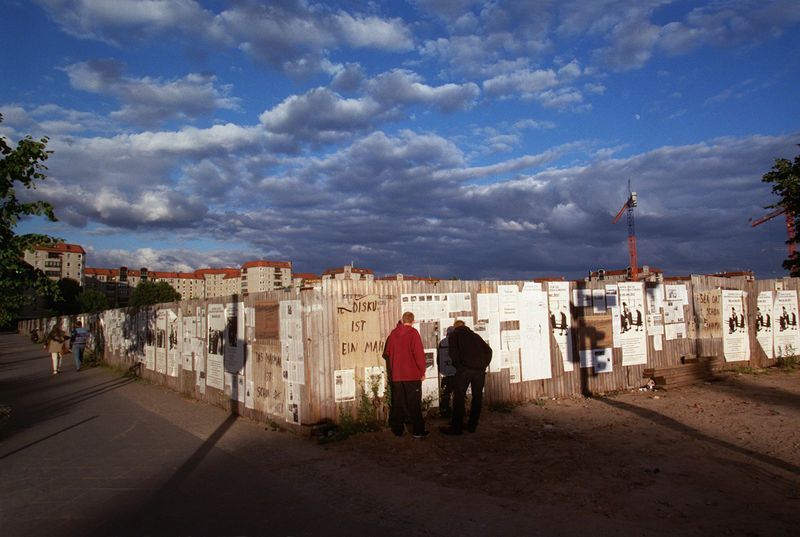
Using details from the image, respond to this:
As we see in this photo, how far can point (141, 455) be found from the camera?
26.0 feet

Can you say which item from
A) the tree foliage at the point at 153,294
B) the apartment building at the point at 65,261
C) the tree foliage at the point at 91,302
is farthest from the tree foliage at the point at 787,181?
the apartment building at the point at 65,261

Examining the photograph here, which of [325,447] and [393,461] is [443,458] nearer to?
[393,461]

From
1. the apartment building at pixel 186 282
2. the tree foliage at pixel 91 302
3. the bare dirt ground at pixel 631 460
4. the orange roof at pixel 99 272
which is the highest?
the orange roof at pixel 99 272

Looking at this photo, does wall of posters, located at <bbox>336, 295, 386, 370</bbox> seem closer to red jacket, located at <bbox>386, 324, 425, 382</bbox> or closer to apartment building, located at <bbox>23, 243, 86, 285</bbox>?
red jacket, located at <bbox>386, 324, 425, 382</bbox>

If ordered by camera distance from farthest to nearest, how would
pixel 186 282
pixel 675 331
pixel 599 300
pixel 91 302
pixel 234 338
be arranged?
pixel 186 282, pixel 91 302, pixel 675 331, pixel 599 300, pixel 234 338

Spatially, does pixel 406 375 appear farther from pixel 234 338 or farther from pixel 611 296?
pixel 611 296

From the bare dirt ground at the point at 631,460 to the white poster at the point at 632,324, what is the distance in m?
2.14

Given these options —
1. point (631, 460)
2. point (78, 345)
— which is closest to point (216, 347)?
point (631, 460)

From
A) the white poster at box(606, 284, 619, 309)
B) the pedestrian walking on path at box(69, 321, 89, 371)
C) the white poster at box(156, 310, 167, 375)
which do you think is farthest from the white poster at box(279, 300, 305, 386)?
the pedestrian walking on path at box(69, 321, 89, 371)

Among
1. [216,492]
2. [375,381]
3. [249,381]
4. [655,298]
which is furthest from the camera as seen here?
[655,298]

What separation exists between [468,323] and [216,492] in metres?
5.92

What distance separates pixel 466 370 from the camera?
28.8ft

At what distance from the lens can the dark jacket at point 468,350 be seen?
8.77m

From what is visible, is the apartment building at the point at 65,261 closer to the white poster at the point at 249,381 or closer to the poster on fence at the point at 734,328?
the white poster at the point at 249,381
